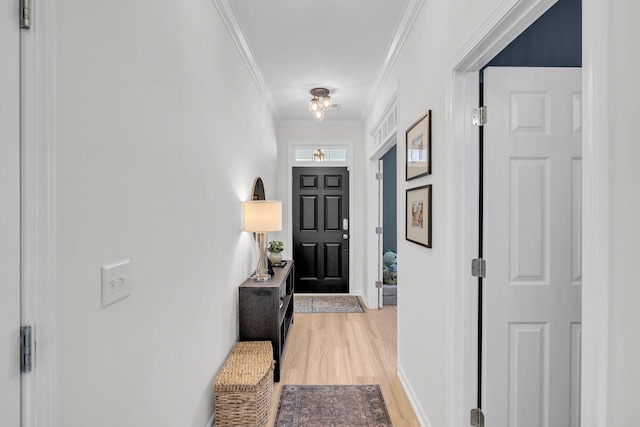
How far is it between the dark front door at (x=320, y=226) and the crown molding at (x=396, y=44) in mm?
1556

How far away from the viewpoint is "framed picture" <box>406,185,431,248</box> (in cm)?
206

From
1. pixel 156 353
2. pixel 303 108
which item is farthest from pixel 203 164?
pixel 303 108

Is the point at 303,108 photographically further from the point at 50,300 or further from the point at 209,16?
the point at 50,300

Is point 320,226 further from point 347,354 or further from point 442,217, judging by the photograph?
point 442,217

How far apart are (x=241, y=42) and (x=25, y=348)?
2.49 meters

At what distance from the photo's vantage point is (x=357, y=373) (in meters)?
2.86

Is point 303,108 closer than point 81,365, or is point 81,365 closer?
point 81,365

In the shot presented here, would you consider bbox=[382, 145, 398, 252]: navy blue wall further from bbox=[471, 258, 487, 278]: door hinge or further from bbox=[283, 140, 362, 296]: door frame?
bbox=[471, 258, 487, 278]: door hinge

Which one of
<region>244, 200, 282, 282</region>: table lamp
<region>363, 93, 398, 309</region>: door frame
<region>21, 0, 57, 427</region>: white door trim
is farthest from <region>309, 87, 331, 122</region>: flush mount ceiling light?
<region>21, 0, 57, 427</region>: white door trim

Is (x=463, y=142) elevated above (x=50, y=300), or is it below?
above

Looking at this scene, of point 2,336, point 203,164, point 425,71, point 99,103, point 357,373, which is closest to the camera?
point 2,336

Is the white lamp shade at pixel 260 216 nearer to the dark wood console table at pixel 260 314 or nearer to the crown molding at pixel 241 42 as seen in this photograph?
the dark wood console table at pixel 260 314

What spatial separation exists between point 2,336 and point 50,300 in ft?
0.36

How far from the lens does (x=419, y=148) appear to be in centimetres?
220
